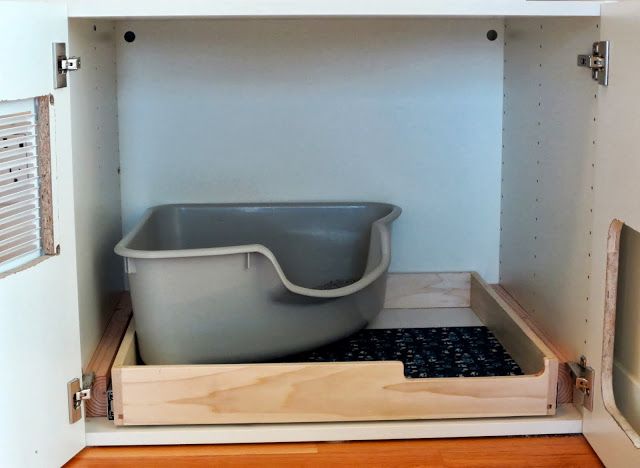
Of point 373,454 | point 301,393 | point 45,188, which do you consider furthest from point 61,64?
point 373,454

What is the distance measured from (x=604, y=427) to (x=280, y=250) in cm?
78

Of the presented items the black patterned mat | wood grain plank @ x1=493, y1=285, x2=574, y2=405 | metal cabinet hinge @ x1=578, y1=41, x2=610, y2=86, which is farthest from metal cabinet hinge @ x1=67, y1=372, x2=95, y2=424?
Answer: metal cabinet hinge @ x1=578, y1=41, x2=610, y2=86

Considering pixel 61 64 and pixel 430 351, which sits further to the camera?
pixel 430 351

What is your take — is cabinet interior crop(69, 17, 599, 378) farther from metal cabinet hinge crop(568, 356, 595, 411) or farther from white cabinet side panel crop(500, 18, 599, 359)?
metal cabinet hinge crop(568, 356, 595, 411)

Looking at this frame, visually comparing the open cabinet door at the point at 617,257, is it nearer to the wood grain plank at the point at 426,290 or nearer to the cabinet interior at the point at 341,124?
the cabinet interior at the point at 341,124

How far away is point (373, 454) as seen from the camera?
1444 mm

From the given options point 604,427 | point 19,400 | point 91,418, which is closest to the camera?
point 19,400

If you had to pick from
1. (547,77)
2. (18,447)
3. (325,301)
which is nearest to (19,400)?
(18,447)

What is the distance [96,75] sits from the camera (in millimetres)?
1709

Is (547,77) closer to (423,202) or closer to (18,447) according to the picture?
(423,202)

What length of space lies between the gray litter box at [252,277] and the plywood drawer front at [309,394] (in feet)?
0.32

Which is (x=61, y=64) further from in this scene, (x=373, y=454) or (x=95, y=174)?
(x=373, y=454)

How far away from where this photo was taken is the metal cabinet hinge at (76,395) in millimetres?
1410

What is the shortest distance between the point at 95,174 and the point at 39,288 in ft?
1.38
